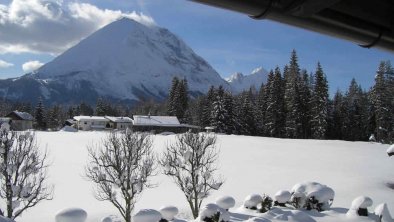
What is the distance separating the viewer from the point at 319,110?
6300 centimetres

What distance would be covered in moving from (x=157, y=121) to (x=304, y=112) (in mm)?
30350

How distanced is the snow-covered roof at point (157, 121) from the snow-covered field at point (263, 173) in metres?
32.8

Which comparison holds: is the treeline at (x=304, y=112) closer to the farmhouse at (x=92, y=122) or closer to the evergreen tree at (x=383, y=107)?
the evergreen tree at (x=383, y=107)

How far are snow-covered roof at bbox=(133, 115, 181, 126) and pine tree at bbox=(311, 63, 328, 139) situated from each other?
2765 cm

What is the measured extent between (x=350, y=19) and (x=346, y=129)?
228 feet

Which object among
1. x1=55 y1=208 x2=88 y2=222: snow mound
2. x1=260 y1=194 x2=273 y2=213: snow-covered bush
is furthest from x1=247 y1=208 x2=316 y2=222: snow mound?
x1=55 y1=208 x2=88 y2=222: snow mound

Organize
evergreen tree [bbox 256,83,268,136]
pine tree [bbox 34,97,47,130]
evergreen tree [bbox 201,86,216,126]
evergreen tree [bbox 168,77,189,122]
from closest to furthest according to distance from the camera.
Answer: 1. evergreen tree [bbox 256,83,268,136]
2. evergreen tree [bbox 201,86,216,126]
3. evergreen tree [bbox 168,77,189,122]
4. pine tree [bbox 34,97,47,130]

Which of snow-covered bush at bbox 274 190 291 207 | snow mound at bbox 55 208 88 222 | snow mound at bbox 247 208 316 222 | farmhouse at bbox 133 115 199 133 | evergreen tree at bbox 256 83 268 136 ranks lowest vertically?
snow mound at bbox 55 208 88 222

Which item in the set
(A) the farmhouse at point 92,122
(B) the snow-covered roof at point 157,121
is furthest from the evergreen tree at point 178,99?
(A) the farmhouse at point 92,122

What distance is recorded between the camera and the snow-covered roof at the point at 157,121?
81.0 meters

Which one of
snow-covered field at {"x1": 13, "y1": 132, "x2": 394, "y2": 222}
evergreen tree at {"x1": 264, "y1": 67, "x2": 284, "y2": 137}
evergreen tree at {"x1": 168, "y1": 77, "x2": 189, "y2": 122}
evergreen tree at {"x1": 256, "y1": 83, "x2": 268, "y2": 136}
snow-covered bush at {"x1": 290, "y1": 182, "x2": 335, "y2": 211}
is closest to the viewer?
snow-covered bush at {"x1": 290, "y1": 182, "x2": 335, "y2": 211}

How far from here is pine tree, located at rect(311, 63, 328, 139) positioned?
206 ft

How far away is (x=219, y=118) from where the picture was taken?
70.6 metres

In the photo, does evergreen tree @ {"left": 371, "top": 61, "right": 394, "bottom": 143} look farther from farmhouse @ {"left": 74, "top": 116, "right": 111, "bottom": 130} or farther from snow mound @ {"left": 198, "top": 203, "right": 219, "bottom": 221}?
farmhouse @ {"left": 74, "top": 116, "right": 111, "bottom": 130}
